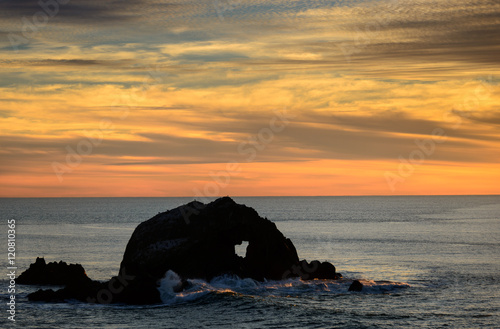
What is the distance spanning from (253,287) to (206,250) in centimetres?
455

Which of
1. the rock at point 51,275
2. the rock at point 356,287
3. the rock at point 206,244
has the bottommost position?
the rock at point 356,287

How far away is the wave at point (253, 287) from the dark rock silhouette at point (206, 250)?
0.70 meters

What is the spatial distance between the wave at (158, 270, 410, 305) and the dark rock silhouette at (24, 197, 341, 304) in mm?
703

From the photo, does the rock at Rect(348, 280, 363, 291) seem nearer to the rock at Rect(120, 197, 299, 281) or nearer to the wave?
the wave

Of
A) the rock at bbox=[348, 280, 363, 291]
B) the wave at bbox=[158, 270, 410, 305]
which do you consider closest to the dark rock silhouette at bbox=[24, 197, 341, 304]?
the wave at bbox=[158, 270, 410, 305]

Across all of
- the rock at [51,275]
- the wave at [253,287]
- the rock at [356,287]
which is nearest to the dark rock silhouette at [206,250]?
the rock at [51,275]

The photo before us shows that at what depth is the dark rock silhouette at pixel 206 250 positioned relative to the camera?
44.4 meters

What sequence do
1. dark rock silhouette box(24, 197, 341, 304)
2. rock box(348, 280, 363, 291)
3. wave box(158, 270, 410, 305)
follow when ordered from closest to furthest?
wave box(158, 270, 410, 305), rock box(348, 280, 363, 291), dark rock silhouette box(24, 197, 341, 304)

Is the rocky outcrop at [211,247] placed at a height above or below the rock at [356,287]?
above

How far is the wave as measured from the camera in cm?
4003

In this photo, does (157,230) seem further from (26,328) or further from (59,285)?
(26,328)

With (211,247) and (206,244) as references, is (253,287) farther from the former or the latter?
(206,244)

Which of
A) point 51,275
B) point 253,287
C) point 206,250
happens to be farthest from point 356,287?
point 51,275

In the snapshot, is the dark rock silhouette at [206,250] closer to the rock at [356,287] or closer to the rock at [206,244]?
the rock at [206,244]
